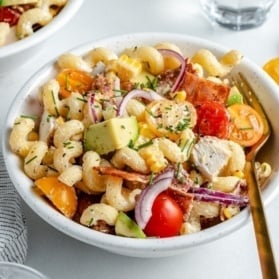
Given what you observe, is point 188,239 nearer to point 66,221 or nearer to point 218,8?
point 66,221

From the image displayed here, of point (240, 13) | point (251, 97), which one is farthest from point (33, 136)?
point (240, 13)

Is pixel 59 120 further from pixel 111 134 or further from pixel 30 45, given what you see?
pixel 30 45

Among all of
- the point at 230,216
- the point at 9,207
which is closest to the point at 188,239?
the point at 230,216

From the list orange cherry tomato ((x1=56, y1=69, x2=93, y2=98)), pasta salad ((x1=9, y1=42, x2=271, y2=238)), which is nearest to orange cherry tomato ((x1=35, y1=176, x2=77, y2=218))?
pasta salad ((x1=9, y1=42, x2=271, y2=238))

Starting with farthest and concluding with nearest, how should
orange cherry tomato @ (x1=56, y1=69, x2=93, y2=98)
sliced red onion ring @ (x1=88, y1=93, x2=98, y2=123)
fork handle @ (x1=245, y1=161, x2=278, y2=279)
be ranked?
orange cherry tomato @ (x1=56, y1=69, x2=93, y2=98) → sliced red onion ring @ (x1=88, y1=93, x2=98, y2=123) → fork handle @ (x1=245, y1=161, x2=278, y2=279)

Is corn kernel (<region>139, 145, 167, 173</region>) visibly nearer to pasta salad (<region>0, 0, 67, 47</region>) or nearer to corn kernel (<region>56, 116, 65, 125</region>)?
corn kernel (<region>56, 116, 65, 125</region>)

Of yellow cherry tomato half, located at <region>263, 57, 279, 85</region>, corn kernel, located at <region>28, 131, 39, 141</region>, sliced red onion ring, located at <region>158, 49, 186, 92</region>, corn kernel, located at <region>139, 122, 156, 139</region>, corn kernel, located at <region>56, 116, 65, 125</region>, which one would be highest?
sliced red onion ring, located at <region>158, 49, 186, 92</region>
